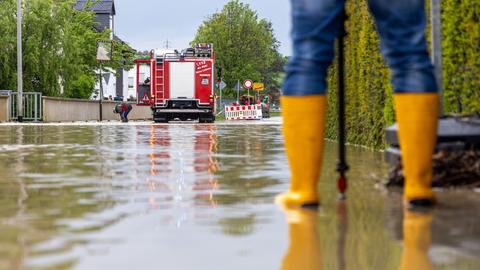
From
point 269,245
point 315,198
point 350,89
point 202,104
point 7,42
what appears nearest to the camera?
point 269,245

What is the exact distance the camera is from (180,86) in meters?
40.1

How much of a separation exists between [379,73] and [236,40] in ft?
249

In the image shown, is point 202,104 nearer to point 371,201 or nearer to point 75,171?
point 75,171

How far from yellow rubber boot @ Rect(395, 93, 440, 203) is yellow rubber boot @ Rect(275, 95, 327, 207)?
440 millimetres

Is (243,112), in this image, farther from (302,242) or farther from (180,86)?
(302,242)

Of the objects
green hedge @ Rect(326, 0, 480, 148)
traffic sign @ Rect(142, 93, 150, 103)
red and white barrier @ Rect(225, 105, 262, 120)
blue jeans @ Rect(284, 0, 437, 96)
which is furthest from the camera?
red and white barrier @ Rect(225, 105, 262, 120)

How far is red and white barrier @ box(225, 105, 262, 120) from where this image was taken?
4959 centimetres

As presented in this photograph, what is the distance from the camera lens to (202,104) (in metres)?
39.9

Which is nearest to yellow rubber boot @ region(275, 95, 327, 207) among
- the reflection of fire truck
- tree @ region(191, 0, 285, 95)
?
the reflection of fire truck

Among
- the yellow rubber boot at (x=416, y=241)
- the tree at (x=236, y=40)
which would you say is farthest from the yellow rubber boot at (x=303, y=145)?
the tree at (x=236, y=40)

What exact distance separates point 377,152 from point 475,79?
3560 millimetres

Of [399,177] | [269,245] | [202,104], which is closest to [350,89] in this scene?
[399,177]

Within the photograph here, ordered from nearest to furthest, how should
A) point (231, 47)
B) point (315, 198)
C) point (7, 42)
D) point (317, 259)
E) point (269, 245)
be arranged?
point (317, 259) < point (269, 245) < point (315, 198) < point (7, 42) < point (231, 47)

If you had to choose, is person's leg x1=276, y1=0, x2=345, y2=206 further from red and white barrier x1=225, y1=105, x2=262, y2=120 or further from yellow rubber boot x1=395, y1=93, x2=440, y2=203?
red and white barrier x1=225, y1=105, x2=262, y2=120
